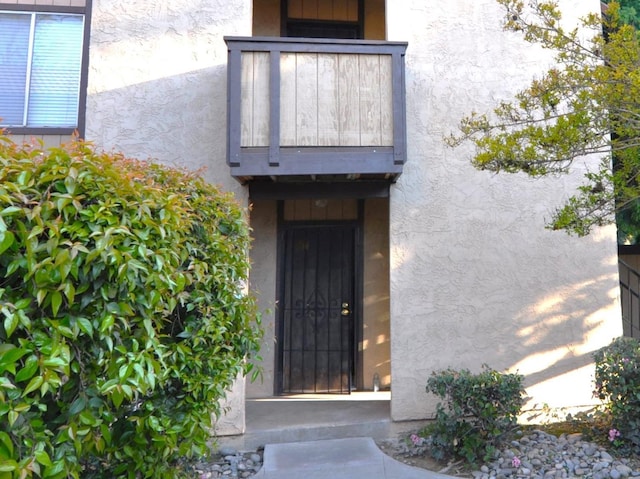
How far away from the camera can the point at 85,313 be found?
201cm

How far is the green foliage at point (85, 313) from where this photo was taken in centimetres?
178

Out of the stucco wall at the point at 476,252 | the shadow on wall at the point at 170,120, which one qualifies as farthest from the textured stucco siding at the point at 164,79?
the stucco wall at the point at 476,252

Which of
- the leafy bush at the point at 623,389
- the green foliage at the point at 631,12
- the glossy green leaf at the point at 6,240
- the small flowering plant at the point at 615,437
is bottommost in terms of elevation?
the small flowering plant at the point at 615,437

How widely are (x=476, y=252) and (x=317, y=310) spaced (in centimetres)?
234

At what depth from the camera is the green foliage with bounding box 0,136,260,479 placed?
178cm

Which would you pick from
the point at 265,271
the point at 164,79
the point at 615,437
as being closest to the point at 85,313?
the point at 164,79

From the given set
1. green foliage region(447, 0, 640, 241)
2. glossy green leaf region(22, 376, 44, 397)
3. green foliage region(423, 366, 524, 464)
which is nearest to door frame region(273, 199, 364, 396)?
green foliage region(423, 366, 524, 464)

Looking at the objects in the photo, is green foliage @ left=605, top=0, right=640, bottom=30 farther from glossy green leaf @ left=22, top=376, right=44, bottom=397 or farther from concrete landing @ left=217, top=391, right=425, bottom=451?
glossy green leaf @ left=22, top=376, right=44, bottom=397

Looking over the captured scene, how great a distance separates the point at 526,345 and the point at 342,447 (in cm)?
245

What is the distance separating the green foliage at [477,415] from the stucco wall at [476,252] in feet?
2.45

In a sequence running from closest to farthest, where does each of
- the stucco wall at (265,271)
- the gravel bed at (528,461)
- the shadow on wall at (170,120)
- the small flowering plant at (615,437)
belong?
the gravel bed at (528,461)
the small flowering plant at (615,437)
the shadow on wall at (170,120)
the stucco wall at (265,271)

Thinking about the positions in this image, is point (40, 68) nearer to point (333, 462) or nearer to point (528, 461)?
point (333, 462)

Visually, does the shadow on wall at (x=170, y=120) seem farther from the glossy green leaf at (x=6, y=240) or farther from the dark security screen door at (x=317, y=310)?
the glossy green leaf at (x=6, y=240)

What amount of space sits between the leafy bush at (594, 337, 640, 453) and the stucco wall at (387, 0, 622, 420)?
3.29 feet
